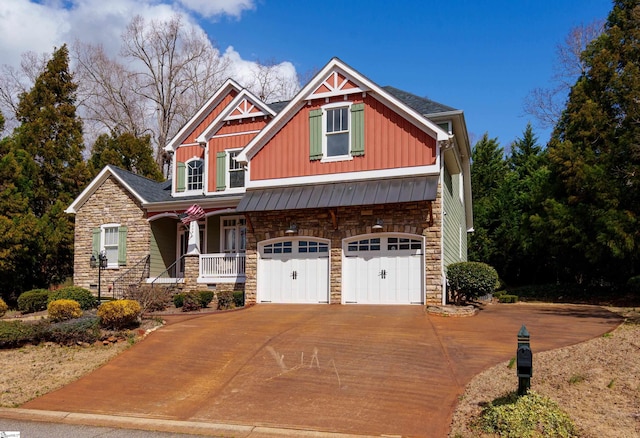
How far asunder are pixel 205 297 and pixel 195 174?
6555 millimetres

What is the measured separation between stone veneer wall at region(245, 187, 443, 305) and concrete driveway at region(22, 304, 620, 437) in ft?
6.85

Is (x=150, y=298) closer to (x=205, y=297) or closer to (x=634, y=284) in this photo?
(x=205, y=297)

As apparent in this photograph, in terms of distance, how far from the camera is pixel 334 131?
1714 centimetres

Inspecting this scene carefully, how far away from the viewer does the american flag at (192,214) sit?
2042cm

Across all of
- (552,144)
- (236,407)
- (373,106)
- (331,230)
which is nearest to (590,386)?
(236,407)

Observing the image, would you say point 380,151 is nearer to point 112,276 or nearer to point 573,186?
point 573,186

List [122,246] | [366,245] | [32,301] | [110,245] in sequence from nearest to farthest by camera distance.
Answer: [366,245] < [32,301] < [122,246] < [110,245]

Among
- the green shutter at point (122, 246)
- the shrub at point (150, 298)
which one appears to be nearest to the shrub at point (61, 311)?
the shrub at point (150, 298)

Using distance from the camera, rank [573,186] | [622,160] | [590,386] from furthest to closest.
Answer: [573,186], [622,160], [590,386]

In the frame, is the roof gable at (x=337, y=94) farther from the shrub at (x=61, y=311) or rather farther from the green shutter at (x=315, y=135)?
the shrub at (x=61, y=311)

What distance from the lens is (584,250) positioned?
19.9m

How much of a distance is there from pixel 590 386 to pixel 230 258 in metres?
14.0

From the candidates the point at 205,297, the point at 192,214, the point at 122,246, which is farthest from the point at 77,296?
the point at 192,214

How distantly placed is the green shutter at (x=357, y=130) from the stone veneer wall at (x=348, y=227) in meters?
1.81
